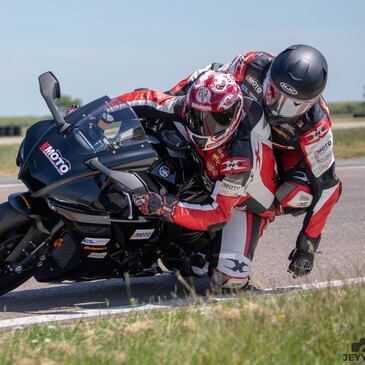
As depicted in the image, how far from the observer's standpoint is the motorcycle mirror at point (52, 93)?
235 inches

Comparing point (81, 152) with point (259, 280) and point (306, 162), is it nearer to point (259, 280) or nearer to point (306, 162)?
point (306, 162)

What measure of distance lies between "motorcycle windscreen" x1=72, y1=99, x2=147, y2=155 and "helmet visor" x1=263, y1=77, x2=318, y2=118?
1042 mm

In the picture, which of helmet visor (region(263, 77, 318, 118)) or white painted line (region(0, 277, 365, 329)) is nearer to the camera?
white painted line (region(0, 277, 365, 329))

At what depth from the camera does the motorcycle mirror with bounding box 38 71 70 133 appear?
5.97m

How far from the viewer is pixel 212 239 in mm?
6746

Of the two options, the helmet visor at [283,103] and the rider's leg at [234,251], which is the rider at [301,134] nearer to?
the helmet visor at [283,103]

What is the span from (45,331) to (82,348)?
0.69m

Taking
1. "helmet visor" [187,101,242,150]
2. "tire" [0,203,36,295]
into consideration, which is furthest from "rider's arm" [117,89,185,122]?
"tire" [0,203,36,295]

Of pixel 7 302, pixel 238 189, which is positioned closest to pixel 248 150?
pixel 238 189

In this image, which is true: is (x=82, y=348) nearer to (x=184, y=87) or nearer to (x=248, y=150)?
(x=248, y=150)

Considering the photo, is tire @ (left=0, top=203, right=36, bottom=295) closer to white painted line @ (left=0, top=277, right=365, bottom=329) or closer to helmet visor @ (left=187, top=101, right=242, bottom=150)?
white painted line @ (left=0, top=277, right=365, bottom=329)

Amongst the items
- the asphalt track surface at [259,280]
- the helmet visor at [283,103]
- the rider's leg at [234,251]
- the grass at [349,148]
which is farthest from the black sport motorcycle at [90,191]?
the grass at [349,148]

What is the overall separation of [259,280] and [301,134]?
1.39 metres

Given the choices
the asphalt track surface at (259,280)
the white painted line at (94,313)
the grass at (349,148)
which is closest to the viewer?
the white painted line at (94,313)
